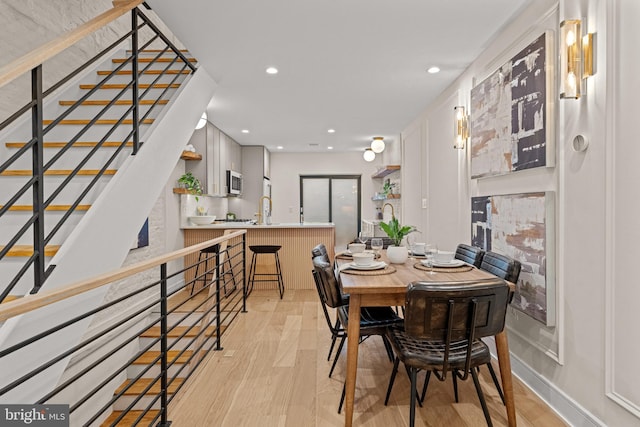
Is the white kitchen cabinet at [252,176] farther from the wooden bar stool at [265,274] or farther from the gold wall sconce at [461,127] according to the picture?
the gold wall sconce at [461,127]

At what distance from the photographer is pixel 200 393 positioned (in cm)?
236

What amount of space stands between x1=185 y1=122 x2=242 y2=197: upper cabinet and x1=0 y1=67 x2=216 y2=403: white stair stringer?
260cm

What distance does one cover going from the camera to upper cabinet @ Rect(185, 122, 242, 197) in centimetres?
540

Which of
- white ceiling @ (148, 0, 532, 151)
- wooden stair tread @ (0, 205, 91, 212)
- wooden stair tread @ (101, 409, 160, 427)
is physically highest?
white ceiling @ (148, 0, 532, 151)

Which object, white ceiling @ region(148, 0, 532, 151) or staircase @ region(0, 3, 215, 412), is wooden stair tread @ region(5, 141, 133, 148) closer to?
staircase @ region(0, 3, 215, 412)

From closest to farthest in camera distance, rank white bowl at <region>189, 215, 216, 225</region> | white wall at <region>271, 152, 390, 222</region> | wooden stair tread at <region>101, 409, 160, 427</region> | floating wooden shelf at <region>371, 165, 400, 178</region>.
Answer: wooden stair tread at <region>101, 409, 160, 427</region> < white bowl at <region>189, 215, 216, 225</region> < floating wooden shelf at <region>371, 165, 400, 178</region> < white wall at <region>271, 152, 390, 222</region>

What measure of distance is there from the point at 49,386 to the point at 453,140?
3920 millimetres

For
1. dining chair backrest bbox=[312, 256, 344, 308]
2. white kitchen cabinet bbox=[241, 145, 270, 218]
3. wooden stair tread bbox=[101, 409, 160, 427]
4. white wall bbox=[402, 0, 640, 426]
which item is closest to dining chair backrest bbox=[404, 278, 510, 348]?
white wall bbox=[402, 0, 640, 426]

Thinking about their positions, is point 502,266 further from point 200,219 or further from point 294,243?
point 200,219

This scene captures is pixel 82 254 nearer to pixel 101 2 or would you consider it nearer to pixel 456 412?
pixel 456 412

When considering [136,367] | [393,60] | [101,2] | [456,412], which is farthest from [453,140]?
[136,367]

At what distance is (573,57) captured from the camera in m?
1.91

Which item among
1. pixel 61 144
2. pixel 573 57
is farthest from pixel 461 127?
pixel 61 144

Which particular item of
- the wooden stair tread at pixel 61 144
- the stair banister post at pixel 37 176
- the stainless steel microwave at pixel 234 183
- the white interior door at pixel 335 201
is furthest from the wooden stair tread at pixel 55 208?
the white interior door at pixel 335 201
